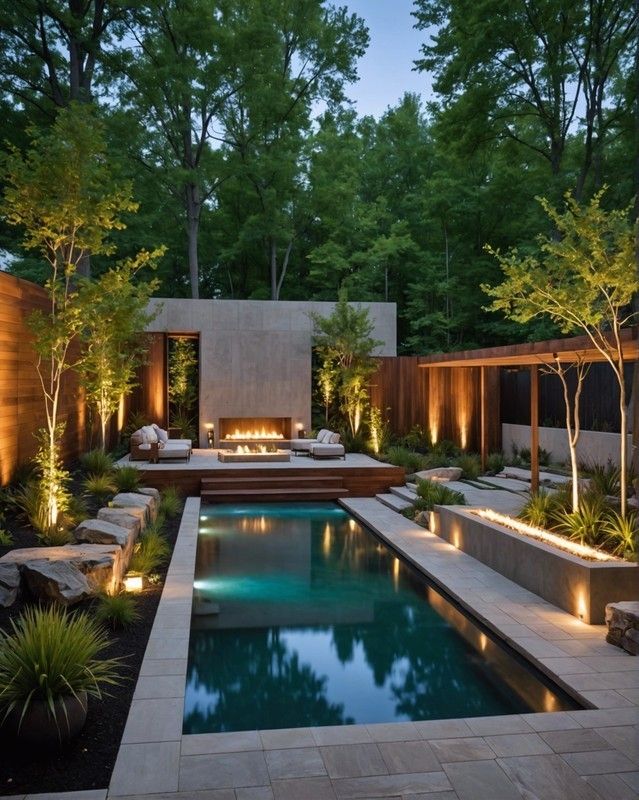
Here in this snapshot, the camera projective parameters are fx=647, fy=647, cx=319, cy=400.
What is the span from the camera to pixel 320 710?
4270 mm

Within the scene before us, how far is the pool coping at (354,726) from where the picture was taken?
10.4ft

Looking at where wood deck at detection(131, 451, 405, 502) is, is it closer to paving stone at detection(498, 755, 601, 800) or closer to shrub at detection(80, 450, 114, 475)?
shrub at detection(80, 450, 114, 475)

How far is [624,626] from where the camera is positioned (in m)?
4.82

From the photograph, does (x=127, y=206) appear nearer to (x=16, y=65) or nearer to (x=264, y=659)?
(x=264, y=659)

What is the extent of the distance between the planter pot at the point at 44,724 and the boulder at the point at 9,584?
69.7 inches

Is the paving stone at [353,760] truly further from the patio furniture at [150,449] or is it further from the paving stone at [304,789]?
the patio furniture at [150,449]

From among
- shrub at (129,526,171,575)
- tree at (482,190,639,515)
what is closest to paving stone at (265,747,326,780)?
shrub at (129,526,171,575)

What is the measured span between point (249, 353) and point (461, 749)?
1460 centimetres

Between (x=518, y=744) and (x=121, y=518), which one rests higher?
(x=121, y=518)

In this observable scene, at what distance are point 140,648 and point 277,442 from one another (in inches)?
467

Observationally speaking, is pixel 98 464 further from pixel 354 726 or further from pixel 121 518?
pixel 354 726

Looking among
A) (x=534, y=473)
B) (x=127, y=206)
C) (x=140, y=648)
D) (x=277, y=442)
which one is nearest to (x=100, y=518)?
(x=140, y=648)

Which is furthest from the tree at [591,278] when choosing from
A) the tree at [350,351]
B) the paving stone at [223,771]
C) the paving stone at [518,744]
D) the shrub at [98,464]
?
the tree at [350,351]

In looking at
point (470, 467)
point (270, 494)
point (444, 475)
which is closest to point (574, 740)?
point (270, 494)
